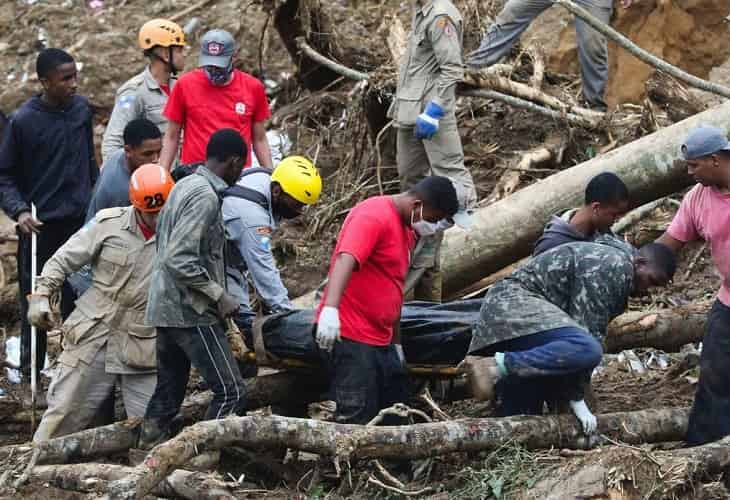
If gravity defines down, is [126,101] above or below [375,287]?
above

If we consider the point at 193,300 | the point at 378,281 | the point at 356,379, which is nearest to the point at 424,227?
the point at 378,281

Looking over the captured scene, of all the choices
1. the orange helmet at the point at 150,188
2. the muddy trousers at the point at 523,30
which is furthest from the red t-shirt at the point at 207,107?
the muddy trousers at the point at 523,30

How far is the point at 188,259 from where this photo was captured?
240 inches

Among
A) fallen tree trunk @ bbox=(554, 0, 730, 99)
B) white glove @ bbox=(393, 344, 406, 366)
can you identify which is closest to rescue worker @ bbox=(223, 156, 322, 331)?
white glove @ bbox=(393, 344, 406, 366)

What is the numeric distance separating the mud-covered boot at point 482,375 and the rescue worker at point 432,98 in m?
2.47

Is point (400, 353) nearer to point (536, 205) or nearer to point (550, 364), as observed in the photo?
point (550, 364)

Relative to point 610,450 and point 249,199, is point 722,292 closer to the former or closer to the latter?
point 610,450

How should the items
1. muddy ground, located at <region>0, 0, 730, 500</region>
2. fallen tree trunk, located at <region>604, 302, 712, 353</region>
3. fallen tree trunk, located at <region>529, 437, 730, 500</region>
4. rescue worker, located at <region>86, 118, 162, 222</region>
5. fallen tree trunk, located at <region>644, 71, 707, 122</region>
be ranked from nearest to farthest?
fallen tree trunk, located at <region>529, 437, 730, 500</region> → rescue worker, located at <region>86, 118, 162, 222</region> → fallen tree trunk, located at <region>604, 302, 712, 353</region> → muddy ground, located at <region>0, 0, 730, 500</region> → fallen tree trunk, located at <region>644, 71, 707, 122</region>

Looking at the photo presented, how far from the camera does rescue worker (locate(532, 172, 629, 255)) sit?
5957mm

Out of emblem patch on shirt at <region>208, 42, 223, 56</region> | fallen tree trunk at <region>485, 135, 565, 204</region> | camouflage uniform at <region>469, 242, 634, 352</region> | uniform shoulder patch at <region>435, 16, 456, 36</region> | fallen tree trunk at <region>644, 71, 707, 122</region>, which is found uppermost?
emblem patch on shirt at <region>208, 42, 223, 56</region>

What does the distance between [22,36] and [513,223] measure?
667cm

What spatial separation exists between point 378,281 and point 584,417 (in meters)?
1.15

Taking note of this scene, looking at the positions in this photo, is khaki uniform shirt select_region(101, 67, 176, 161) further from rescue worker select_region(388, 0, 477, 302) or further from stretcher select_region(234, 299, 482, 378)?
stretcher select_region(234, 299, 482, 378)

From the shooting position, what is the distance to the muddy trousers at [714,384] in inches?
244
